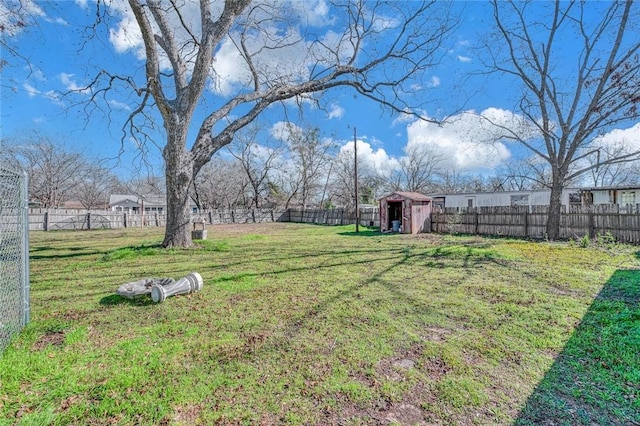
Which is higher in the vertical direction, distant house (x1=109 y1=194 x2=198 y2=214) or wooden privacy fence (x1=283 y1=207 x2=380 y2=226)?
distant house (x1=109 y1=194 x2=198 y2=214)

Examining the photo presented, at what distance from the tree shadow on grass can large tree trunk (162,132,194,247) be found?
309 inches

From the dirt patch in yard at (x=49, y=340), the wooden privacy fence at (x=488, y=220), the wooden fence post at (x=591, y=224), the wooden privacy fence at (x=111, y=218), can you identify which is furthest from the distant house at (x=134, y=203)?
the wooden fence post at (x=591, y=224)

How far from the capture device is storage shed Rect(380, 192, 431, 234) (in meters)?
12.9

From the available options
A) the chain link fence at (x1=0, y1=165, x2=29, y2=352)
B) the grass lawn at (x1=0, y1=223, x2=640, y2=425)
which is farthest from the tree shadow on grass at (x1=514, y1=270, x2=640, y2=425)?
the chain link fence at (x1=0, y1=165, x2=29, y2=352)

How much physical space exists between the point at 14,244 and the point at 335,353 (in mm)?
3523

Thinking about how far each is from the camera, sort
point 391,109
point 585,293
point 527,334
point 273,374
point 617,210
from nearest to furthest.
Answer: point 273,374, point 527,334, point 585,293, point 617,210, point 391,109

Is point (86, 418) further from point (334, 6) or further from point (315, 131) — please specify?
point (315, 131)

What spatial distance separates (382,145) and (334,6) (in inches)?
865

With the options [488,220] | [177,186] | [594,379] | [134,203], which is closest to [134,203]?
[134,203]

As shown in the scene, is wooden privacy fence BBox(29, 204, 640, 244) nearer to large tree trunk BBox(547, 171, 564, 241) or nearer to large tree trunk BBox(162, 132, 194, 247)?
large tree trunk BBox(547, 171, 564, 241)

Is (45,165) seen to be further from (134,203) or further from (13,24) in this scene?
(13,24)

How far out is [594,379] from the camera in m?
2.00

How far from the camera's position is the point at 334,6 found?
29.7ft

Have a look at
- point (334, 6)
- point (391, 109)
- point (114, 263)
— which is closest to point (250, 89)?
point (334, 6)
